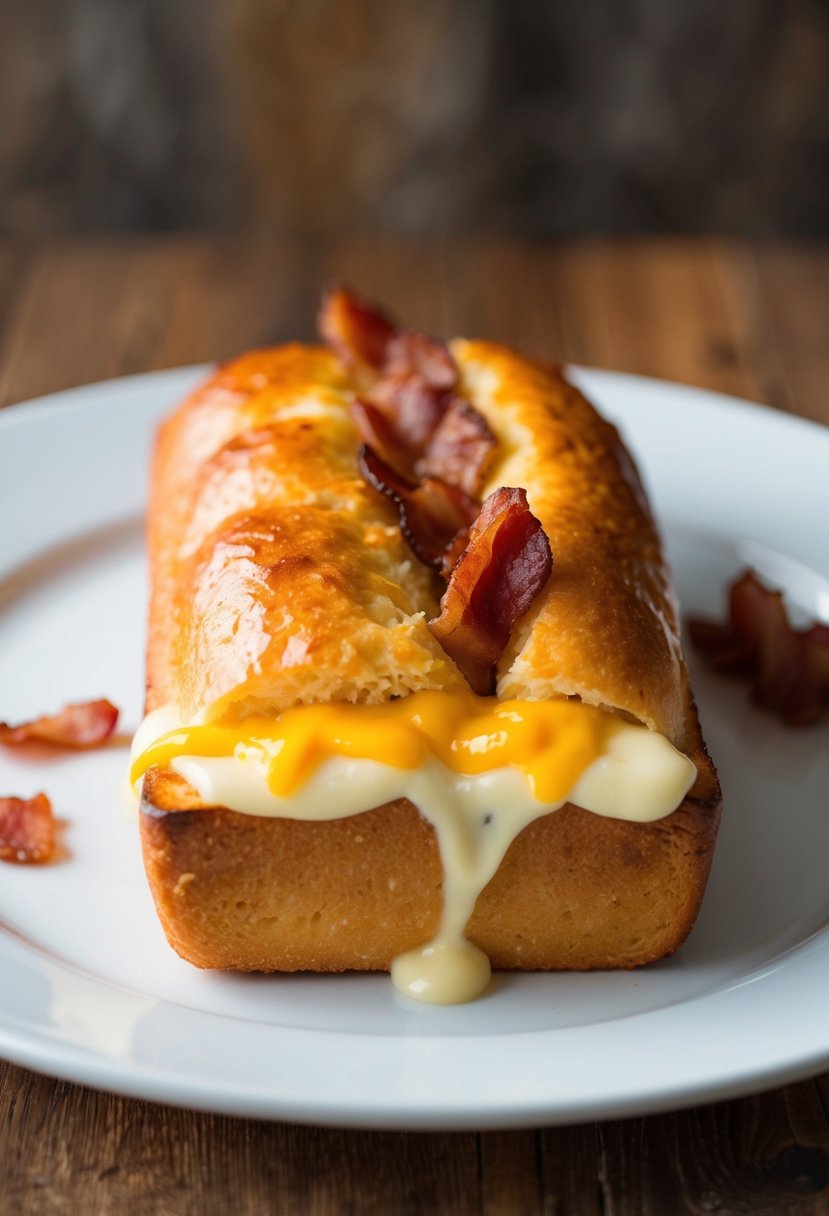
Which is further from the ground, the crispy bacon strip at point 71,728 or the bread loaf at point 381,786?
the bread loaf at point 381,786

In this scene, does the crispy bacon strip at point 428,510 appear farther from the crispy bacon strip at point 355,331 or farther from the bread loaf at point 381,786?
the crispy bacon strip at point 355,331

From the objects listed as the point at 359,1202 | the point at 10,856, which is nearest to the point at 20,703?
the point at 10,856

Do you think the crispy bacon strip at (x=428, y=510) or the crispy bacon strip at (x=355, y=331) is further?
the crispy bacon strip at (x=355, y=331)

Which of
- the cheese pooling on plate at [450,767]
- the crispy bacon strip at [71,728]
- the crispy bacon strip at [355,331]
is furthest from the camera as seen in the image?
the crispy bacon strip at [355,331]

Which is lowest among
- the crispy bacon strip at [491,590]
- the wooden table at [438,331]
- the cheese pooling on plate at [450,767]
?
the wooden table at [438,331]

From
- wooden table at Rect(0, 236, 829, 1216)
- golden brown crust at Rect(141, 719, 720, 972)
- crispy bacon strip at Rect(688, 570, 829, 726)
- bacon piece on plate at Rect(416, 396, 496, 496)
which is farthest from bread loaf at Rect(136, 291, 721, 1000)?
crispy bacon strip at Rect(688, 570, 829, 726)

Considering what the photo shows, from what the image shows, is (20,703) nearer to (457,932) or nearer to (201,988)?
(201,988)

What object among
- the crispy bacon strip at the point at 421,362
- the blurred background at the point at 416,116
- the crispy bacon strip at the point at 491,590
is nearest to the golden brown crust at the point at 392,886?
the crispy bacon strip at the point at 491,590

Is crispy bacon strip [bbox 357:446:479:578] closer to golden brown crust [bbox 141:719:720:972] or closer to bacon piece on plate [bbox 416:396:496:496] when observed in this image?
bacon piece on plate [bbox 416:396:496:496]
